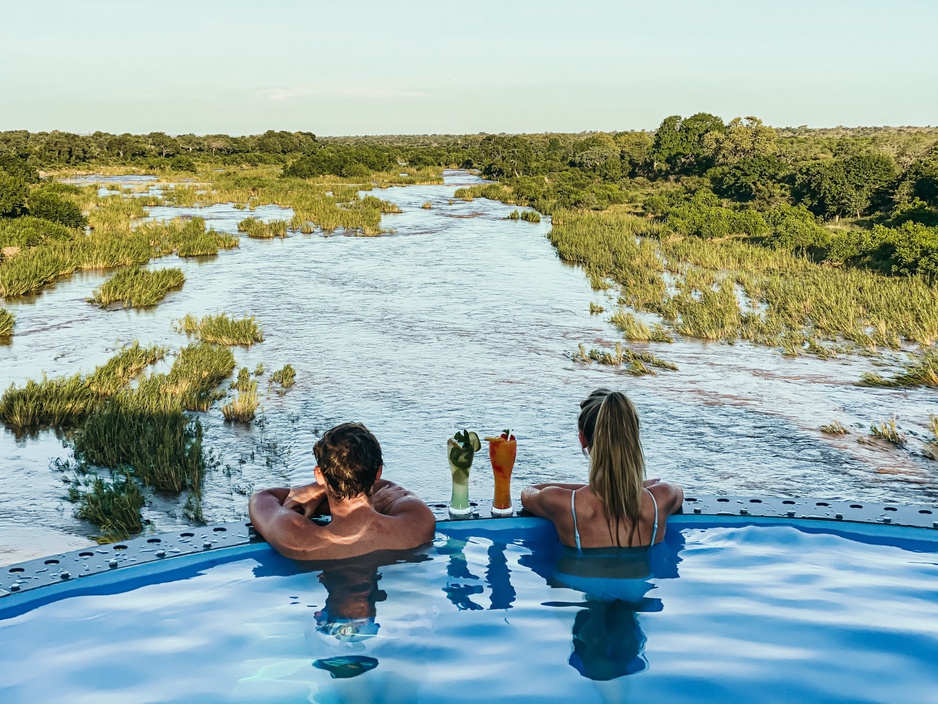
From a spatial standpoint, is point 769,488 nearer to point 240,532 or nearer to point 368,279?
point 240,532

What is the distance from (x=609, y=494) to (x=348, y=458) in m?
1.05

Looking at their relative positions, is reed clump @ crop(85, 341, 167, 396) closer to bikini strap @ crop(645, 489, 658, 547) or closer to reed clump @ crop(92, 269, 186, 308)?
reed clump @ crop(92, 269, 186, 308)

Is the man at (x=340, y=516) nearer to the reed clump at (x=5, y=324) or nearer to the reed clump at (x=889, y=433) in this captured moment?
the reed clump at (x=889, y=433)

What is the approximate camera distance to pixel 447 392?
8922 millimetres

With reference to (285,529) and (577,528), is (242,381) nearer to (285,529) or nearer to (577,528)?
(285,529)

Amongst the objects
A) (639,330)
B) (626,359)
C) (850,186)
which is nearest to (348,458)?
(626,359)

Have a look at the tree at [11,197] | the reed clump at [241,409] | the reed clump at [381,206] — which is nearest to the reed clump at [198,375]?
the reed clump at [241,409]

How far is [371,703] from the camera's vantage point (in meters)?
3.10

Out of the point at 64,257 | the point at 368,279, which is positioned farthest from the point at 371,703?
the point at 64,257

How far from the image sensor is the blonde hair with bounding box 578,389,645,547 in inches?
136

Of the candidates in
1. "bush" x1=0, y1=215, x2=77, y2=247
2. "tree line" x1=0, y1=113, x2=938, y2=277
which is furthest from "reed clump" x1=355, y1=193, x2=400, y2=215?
"bush" x1=0, y1=215, x2=77, y2=247

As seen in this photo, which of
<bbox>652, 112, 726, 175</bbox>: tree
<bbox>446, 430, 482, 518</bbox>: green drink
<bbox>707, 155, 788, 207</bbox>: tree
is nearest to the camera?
<bbox>446, 430, 482, 518</bbox>: green drink

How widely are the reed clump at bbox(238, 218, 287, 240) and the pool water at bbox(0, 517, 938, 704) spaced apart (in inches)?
784

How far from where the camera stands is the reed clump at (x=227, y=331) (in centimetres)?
1110
